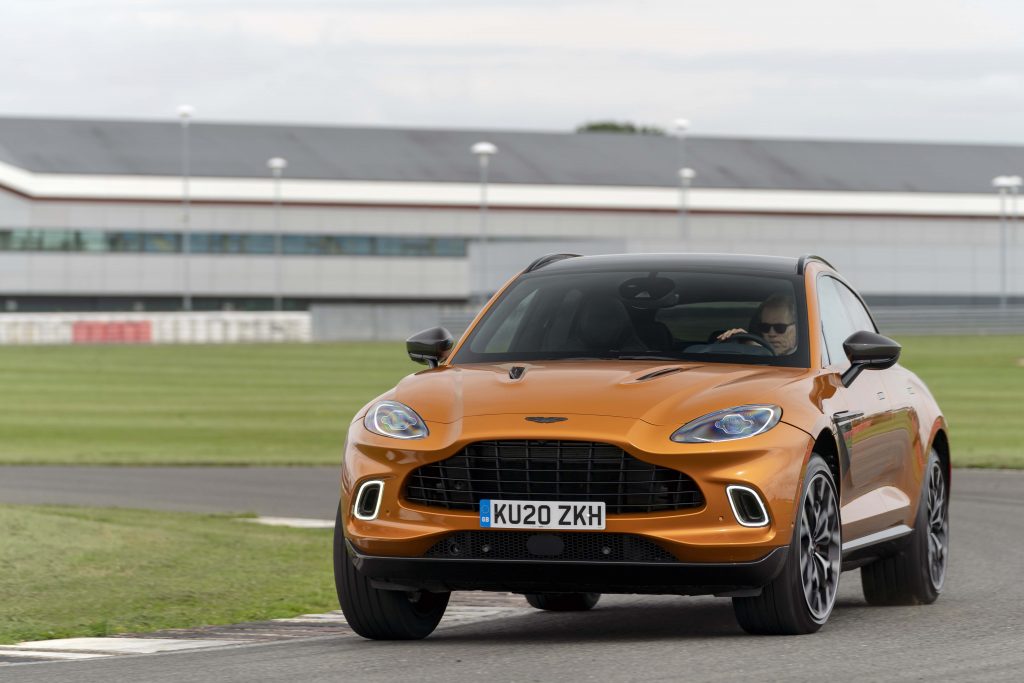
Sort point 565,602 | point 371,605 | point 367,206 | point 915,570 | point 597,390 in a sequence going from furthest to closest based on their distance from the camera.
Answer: point 367,206 < point 565,602 < point 915,570 < point 371,605 < point 597,390

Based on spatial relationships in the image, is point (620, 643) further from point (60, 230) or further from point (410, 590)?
point (60, 230)

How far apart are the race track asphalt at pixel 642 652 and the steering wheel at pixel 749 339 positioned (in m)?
1.28

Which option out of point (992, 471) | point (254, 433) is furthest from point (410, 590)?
point (254, 433)

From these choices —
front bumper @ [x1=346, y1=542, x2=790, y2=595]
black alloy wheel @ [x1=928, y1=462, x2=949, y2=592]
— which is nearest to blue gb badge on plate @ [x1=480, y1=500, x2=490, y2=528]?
front bumper @ [x1=346, y1=542, x2=790, y2=595]

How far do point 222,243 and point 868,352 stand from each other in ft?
260

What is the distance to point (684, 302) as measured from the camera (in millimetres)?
8844

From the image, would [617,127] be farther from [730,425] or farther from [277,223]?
[730,425]

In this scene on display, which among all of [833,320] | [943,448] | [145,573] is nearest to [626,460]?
[833,320]

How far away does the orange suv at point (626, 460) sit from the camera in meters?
7.41

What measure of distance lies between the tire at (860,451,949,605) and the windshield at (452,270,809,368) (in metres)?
1.49

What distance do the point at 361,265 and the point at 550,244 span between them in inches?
553

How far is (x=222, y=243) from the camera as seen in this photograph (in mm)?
86438

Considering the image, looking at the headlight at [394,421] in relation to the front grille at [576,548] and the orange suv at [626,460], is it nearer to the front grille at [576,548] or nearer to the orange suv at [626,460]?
the orange suv at [626,460]

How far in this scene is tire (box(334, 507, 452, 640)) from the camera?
794 cm
